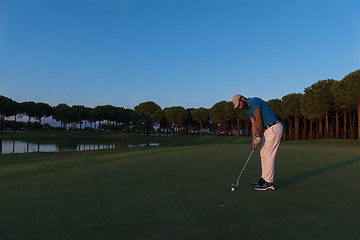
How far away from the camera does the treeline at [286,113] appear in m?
35.4

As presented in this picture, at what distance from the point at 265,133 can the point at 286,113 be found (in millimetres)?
49162

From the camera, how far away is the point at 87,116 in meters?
82.7

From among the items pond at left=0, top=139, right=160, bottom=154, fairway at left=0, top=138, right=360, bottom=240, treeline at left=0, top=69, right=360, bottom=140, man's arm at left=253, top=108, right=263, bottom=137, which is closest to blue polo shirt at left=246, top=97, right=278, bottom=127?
man's arm at left=253, top=108, right=263, bottom=137

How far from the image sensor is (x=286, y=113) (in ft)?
162

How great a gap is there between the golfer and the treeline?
110 ft

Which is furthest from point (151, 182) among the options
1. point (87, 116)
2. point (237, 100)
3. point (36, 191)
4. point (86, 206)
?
point (87, 116)

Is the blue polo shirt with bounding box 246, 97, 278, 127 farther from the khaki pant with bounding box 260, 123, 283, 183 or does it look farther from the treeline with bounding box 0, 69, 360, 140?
the treeline with bounding box 0, 69, 360, 140

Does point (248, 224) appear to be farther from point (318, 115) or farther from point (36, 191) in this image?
point (318, 115)

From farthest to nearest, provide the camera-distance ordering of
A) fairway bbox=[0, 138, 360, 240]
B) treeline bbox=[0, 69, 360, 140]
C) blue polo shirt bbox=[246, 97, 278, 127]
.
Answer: treeline bbox=[0, 69, 360, 140]
blue polo shirt bbox=[246, 97, 278, 127]
fairway bbox=[0, 138, 360, 240]

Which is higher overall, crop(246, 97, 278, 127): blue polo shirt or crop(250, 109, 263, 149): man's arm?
crop(246, 97, 278, 127): blue polo shirt

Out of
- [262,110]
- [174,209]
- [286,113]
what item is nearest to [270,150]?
[262,110]

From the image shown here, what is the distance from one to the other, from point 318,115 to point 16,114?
279ft

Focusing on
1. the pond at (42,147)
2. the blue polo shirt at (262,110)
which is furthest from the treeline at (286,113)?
the blue polo shirt at (262,110)

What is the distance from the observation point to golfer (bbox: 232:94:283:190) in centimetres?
Result: 504
